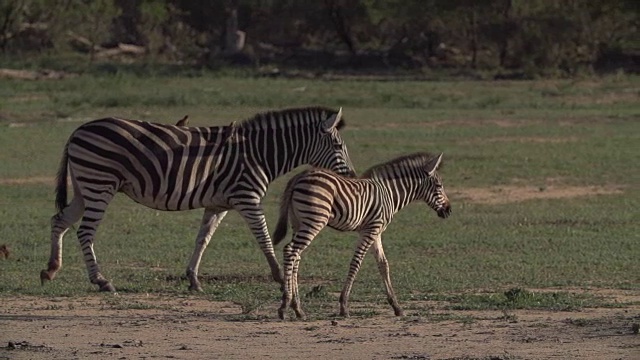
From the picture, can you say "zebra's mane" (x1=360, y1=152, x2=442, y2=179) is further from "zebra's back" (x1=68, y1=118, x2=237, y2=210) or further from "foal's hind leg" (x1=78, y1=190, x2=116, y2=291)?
"foal's hind leg" (x1=78, y1=190, x2=116, y2=291)

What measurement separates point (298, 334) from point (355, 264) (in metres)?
0.99

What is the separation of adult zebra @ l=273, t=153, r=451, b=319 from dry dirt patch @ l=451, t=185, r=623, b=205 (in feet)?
24.9

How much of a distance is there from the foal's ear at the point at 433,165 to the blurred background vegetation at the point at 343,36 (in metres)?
27.5

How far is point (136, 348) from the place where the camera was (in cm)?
804

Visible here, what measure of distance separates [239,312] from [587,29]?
32.3m

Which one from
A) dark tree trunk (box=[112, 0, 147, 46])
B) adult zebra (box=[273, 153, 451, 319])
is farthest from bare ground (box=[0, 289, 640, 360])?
dark tree trunk (box=[112, 0, 147, 46])

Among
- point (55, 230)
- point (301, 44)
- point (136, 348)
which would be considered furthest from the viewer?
point (301, 44)

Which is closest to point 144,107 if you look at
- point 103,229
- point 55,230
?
point 103,229

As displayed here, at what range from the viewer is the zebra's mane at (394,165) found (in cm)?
1012

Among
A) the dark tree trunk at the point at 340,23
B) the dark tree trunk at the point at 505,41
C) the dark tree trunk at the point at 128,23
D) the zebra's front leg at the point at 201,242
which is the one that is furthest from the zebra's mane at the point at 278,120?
the dark tree trunk at the point at 128,23

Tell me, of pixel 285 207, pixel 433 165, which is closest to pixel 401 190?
pixel 433 165

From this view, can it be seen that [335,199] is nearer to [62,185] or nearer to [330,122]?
[330,122]

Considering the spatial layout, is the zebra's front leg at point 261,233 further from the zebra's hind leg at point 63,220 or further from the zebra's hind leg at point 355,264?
the zebra's hind leg at point 63,220

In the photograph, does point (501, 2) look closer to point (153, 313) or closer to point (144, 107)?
point (144, 107)
